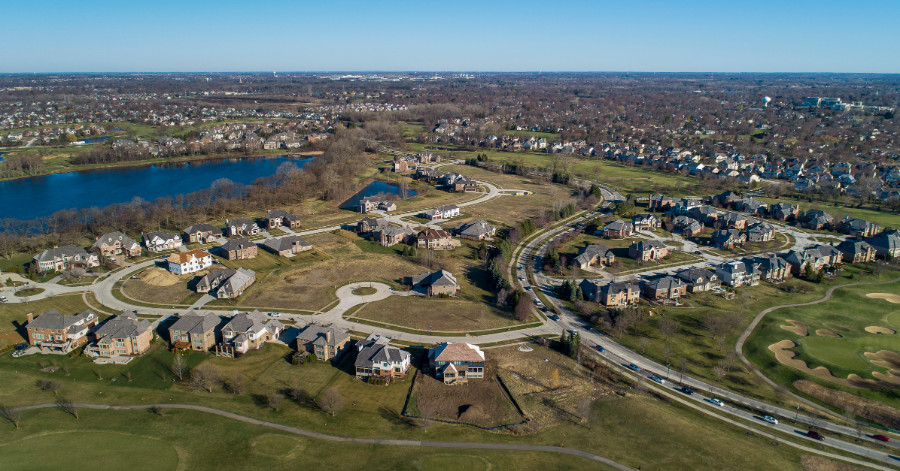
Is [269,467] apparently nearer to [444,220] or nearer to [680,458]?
[680,458]

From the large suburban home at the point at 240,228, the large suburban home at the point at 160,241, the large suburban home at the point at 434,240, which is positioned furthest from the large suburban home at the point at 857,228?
the large suburban home at the point at 160,241

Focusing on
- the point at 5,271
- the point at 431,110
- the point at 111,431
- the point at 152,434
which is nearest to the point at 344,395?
the point at 152,434

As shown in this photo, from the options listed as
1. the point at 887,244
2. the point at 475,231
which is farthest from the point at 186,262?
the point at 887,244

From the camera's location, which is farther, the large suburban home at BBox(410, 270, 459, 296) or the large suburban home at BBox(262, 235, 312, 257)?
the large suburban home at BBox(262, 235, 312, 257)

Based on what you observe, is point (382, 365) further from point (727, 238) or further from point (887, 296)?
point (887, 296)

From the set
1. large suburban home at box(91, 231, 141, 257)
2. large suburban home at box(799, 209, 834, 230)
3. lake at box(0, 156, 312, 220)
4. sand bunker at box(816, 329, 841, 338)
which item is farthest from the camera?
lake at box(0, 156, 312, 220)

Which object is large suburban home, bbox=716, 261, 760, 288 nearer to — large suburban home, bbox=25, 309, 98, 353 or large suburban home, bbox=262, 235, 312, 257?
large suburban home, bbox=262, 235, 312, 257

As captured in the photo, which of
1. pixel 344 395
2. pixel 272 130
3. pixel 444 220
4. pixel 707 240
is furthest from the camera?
pixel 272 130

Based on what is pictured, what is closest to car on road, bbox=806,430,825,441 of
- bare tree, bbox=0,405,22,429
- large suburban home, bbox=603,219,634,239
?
large suburban home, bbox=603,219,634,239
